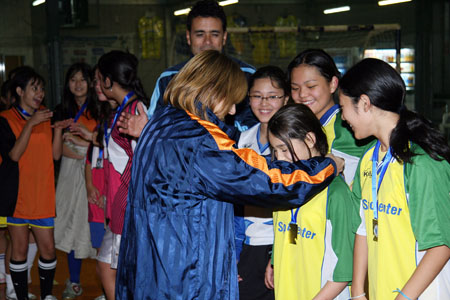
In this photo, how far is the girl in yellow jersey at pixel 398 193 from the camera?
5.90 ft

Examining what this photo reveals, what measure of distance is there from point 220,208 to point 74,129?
2441 mm

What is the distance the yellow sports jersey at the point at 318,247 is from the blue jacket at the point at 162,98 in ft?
3.33

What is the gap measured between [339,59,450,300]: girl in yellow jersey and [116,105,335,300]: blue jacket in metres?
0.21

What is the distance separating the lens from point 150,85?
8.38 metres

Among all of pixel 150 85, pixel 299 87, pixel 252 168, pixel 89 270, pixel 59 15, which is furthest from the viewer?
pixel 150 85

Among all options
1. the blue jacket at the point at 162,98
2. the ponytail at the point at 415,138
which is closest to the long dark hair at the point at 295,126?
the ponytail at the point at 415,138

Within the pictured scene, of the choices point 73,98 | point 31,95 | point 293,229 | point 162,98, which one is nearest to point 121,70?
point 162,98

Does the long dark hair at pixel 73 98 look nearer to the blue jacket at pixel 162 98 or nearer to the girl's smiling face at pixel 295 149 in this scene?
the blue jacket at pixel 162 98

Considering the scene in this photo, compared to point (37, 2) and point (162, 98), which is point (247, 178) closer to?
point (162, 98)

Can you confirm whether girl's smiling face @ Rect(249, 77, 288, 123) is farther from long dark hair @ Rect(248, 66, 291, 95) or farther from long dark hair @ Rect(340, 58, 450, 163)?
long dark hair @ Rect(340, 58, 450, 163)

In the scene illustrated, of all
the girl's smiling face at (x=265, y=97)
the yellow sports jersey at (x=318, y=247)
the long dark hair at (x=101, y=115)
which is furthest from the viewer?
the long dark hair at (x=101, y=115)

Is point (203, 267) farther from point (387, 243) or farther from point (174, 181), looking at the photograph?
point (387, 243)

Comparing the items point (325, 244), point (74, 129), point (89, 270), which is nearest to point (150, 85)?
point (89, 270)

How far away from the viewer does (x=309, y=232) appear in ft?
7.04
